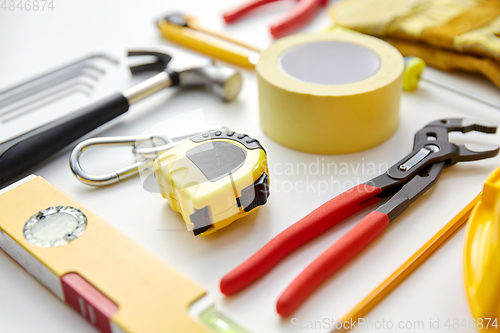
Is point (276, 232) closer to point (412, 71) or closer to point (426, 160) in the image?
point (426, 160)

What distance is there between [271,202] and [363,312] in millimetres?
186

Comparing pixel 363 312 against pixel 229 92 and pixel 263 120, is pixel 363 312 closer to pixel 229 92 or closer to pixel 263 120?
pixel 263 120

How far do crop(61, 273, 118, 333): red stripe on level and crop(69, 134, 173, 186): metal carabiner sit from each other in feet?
0.55

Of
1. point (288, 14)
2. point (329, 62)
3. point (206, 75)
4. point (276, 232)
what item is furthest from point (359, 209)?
point (288, 14)

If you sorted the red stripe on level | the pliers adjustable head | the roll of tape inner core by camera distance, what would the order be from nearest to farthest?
Result: the red stripe on level
the pliers adjustable head
the roll of tape inner core

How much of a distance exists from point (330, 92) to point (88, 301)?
39cm

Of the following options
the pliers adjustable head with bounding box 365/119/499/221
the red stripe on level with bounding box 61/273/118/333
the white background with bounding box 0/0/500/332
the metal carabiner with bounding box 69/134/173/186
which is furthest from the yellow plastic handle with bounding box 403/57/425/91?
the red stripe on level with bounding box 61/273/118/333

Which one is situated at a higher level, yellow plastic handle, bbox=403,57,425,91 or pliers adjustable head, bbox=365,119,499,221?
yellow plastic handle, bbox=403,57,425,91

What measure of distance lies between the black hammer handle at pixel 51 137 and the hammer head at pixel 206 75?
13 centimetres

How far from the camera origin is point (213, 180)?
1.68ft

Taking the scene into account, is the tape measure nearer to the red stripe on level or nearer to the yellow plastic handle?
the red stripe on level

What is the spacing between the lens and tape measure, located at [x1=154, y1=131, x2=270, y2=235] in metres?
0.51

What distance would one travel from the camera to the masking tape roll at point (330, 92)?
63 cm

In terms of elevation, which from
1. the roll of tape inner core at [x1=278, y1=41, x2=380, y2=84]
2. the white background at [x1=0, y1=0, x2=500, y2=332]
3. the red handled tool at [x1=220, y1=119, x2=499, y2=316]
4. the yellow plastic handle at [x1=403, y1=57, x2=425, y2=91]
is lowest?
the white background at [x1=0, y1=0, x2=500, y2=332]
